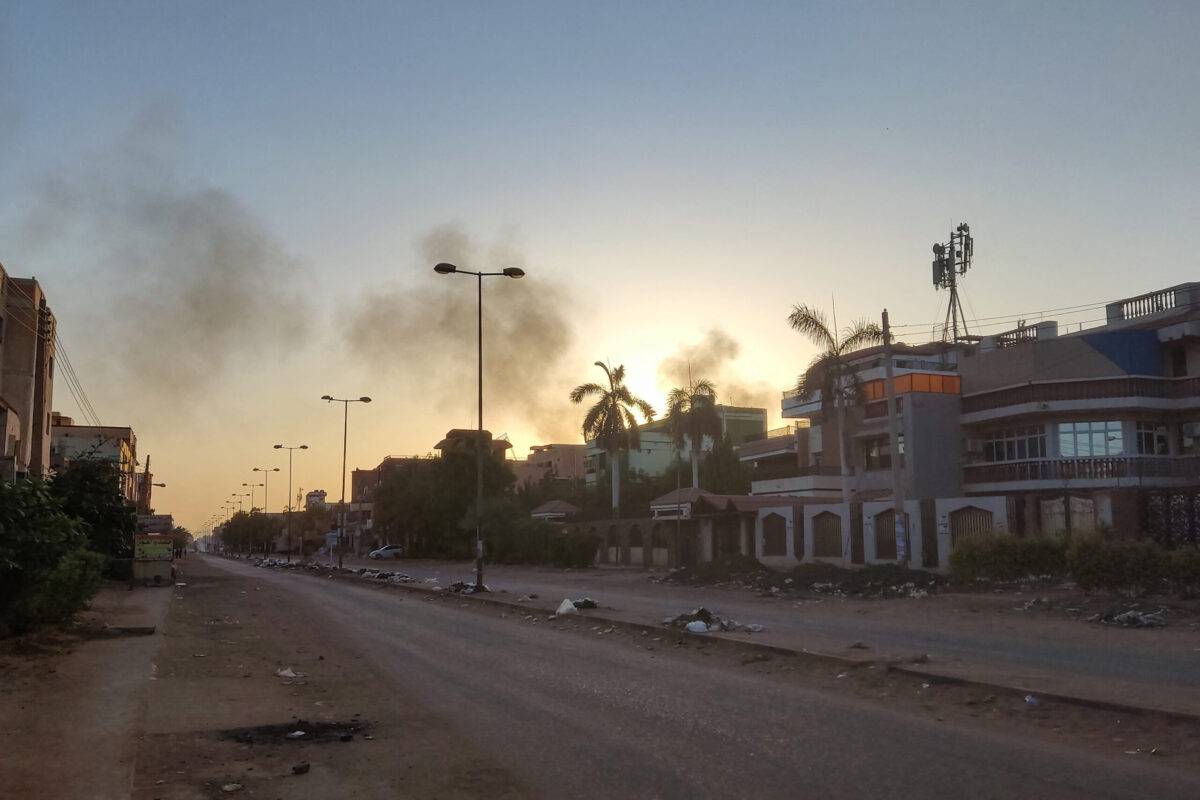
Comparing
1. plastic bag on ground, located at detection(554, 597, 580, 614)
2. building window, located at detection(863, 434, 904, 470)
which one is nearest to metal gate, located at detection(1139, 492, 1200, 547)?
plastic bag on ground, located at detection(554, 597, 580, 614)

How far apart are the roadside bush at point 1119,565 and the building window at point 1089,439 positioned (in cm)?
2011

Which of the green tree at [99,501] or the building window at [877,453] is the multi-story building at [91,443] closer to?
the green tree at [99,501]

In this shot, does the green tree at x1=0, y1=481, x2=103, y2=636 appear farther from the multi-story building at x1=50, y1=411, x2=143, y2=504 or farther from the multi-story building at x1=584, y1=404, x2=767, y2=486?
the multi-story building at x1=584, y1=404, x2=767, y2=486

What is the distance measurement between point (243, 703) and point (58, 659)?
5830mm

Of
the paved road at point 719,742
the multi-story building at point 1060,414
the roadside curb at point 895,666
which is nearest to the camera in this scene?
the paved road at point 719,742

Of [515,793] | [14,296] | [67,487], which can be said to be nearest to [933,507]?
[515,793]

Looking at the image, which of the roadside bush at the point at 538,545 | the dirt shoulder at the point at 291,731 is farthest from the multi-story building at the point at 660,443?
the dirt shoulder at the point at 291,731

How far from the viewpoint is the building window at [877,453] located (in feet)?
163

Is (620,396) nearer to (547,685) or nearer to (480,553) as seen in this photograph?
(480,553)

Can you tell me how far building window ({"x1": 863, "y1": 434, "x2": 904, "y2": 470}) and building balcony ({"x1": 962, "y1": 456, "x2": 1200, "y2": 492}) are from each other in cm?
628

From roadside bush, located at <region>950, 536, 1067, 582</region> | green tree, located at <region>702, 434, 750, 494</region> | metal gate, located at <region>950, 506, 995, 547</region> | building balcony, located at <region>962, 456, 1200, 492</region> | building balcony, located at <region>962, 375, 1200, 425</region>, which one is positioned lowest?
roadside bush, located at <region>950, 536, 1067, 582</region>

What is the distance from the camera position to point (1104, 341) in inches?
1705

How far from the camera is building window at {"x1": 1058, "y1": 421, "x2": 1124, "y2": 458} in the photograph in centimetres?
4138

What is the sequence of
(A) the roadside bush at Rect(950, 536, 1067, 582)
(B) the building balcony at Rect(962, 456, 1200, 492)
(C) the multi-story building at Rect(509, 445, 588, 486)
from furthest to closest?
(C) the multi-story building at Rect(509, 445, 588, 486), (B) the building balcony at Rect(962, 456, 1200, 492), (A) the roadside bush at Rect(950, 536, 1067, 582)
